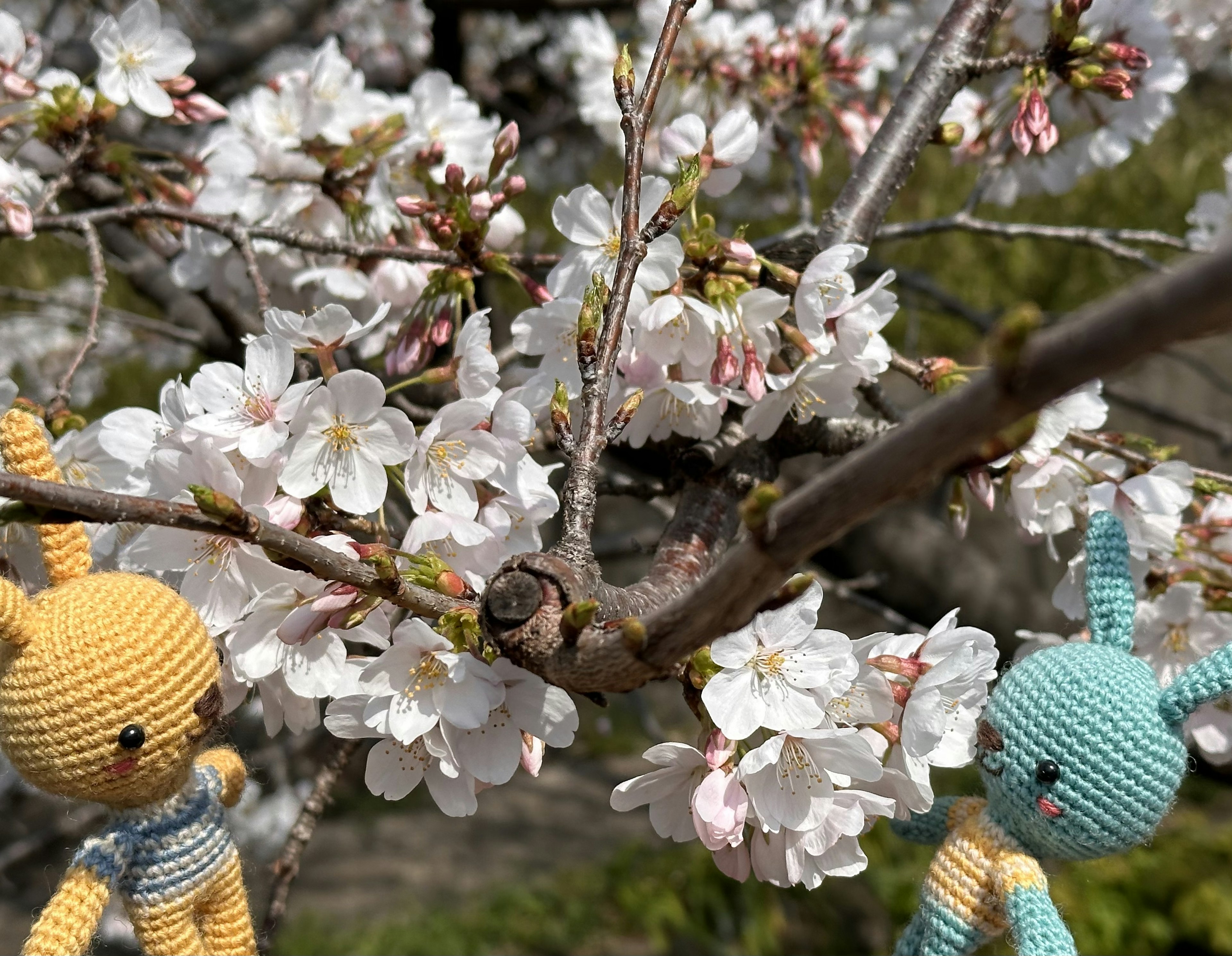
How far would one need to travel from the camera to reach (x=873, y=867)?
350 centimetres

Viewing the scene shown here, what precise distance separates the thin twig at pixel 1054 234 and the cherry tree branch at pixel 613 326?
1.97 feet

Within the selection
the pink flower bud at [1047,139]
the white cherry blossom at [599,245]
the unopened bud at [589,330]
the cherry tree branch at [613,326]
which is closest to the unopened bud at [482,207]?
the white cherry blossom at [599,245]

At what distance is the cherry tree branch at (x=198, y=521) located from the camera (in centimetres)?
64

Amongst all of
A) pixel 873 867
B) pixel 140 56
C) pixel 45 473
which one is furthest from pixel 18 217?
pixel 873 867

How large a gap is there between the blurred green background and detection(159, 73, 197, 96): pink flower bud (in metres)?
1.82

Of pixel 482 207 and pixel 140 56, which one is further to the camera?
pixel 140 56

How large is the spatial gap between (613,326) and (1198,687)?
65cm

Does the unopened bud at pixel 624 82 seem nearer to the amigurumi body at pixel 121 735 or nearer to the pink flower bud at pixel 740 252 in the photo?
the pink flower bud at pixel 740 252

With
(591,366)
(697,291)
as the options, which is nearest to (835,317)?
(697,291)

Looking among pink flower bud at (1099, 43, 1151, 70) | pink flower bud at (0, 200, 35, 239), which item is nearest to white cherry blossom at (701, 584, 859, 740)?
pink flower bud at (1099, 43, 1151, 70)

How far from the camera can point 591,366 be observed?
877 millimetres

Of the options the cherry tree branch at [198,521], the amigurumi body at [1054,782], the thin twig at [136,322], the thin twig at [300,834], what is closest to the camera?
the cherry tree branch at [198,521]

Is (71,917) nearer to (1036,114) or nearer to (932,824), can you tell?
(932,824)

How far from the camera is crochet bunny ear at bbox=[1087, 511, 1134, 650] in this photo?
1.02 m
